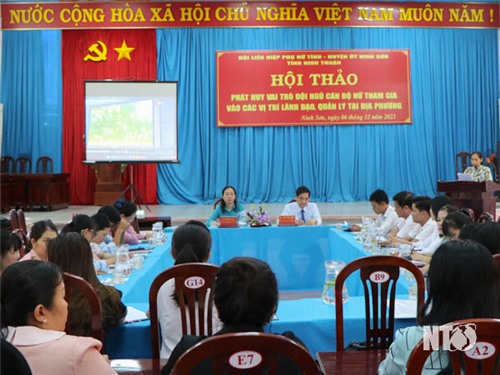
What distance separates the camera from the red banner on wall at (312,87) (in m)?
10.3

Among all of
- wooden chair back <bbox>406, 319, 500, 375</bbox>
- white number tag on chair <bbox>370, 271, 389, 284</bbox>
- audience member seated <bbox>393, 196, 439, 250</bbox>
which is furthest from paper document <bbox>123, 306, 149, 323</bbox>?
audience member seated <bbox>393, 196, 439, 250</bbox>

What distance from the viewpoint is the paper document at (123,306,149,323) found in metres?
2.27

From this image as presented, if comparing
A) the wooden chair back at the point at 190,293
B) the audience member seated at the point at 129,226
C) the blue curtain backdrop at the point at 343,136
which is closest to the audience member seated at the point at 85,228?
the audience member seated at the point at 129,226

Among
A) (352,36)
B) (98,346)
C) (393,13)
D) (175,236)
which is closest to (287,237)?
(175,236)

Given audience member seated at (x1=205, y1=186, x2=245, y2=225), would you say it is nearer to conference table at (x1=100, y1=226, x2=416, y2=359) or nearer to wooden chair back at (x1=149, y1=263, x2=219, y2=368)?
conference table at (x1=100, y1=226, x2=416, y2=359)

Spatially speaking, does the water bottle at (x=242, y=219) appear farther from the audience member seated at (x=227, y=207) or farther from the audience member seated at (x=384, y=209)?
the audience member seated at (x=384, y=209)

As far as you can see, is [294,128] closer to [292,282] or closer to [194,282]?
[292,282]

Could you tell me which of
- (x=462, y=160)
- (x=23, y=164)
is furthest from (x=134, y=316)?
(x=462, y=160)

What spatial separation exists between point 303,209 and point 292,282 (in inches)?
41.7

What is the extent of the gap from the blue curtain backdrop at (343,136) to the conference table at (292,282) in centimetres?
523

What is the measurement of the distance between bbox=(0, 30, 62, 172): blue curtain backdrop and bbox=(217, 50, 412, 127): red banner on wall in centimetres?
285

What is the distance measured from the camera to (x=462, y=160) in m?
10.4

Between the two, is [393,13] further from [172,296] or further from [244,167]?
[172,296]

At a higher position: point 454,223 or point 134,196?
point 134,196
